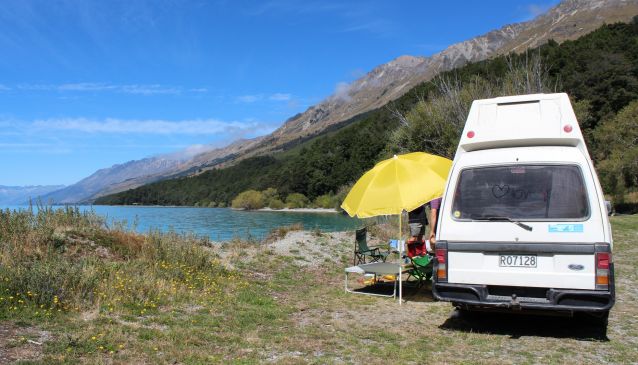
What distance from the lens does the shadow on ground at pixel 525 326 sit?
640 cm

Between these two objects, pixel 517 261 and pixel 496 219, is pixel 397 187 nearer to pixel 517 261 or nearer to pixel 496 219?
pixel 496 219

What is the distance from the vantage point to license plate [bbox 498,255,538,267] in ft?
19.0

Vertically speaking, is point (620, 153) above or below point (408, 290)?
above

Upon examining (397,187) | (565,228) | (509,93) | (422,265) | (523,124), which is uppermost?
(509,93)

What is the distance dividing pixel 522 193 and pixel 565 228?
0.64 metres

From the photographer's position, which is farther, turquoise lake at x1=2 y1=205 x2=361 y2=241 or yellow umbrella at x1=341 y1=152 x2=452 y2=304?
turquoise lake at x1=2 y1=205 x2=361 y2=241

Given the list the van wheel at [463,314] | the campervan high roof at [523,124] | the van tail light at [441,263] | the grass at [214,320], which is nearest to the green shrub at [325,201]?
the grass at [214,320]

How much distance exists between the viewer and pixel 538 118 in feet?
21.2

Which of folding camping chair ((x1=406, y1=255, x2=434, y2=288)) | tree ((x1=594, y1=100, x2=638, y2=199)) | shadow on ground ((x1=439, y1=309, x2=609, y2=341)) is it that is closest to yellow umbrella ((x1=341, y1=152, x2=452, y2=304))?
folding camping chair ((x1=406, y1=255, x2=434, y2=288))

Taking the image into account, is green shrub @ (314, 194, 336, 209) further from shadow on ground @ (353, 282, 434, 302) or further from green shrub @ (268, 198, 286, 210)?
shadow on ground @ (353, 282, 434, 302)

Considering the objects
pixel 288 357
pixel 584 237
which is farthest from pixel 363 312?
pixel 584 237

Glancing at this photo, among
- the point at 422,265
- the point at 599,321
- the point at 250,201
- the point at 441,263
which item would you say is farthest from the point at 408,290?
the point at 250,201

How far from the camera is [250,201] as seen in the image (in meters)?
105

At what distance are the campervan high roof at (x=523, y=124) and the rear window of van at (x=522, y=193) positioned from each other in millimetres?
435
